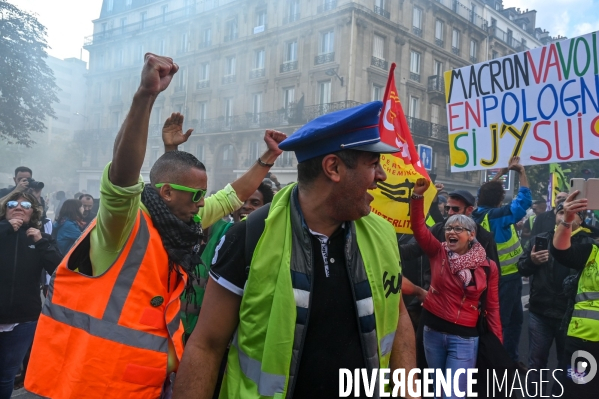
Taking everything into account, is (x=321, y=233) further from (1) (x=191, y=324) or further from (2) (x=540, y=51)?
(2) (x=540, y=51)

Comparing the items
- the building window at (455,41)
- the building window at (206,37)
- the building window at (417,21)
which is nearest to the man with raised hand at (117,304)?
the building window at (206,37)

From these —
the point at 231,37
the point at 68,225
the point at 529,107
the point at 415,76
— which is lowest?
the point at 68,225

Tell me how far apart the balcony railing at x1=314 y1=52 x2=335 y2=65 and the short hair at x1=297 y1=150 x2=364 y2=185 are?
68.8 ft

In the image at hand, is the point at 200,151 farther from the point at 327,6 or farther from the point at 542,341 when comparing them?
the point at 542,341

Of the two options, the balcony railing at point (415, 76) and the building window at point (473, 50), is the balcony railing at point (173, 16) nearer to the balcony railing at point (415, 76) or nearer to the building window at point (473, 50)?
the balcony railing at point (415, 76)

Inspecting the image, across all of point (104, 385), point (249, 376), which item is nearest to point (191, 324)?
point (104, 385)

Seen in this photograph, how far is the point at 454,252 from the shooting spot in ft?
12.0

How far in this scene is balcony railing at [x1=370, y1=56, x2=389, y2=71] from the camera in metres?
22.2

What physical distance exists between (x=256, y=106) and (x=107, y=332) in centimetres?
2404

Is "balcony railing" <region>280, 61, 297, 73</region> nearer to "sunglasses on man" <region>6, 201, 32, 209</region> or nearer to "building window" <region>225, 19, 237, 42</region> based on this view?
"building window" <region>225, 19, 237, 42</region>

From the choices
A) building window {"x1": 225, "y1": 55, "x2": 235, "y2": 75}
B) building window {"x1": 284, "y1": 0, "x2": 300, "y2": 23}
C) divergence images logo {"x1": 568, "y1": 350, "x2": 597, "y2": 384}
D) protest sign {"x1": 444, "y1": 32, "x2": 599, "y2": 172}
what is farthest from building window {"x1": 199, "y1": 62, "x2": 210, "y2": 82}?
divergence images logo {"x1": 568, "y1": 350, "x2": 597, "y2": 384}

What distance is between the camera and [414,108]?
2598 centimetres

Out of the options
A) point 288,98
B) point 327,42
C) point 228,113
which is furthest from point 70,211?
point 228,113

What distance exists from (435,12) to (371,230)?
26857 mm
